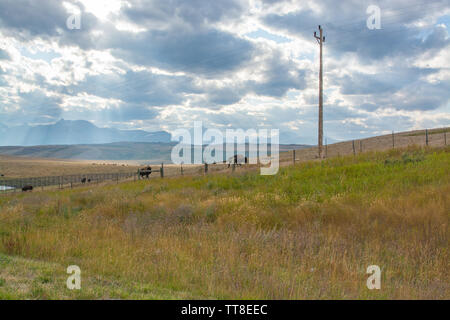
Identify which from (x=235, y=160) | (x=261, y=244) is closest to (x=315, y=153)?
(x=235, y=160)

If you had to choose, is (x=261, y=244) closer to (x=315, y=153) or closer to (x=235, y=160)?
(x=235, y=160)

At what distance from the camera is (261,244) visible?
8.20 metres

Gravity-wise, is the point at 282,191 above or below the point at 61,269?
above

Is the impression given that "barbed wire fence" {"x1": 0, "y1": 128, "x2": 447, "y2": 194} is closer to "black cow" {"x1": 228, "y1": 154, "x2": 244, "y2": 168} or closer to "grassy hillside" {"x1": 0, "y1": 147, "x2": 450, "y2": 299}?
"black cow" {"x1": 228, "y1": 154, "x2": 244, "y2": 168}

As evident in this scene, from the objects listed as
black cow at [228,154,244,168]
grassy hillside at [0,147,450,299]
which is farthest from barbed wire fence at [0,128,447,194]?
grassy hillside at [0,147,450,299]

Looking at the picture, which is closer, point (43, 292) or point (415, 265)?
point (43, 292)

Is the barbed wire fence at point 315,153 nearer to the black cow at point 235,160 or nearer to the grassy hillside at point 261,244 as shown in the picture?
the black cow at point 235,160

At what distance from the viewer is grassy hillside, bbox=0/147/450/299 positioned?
5664 millimetres
